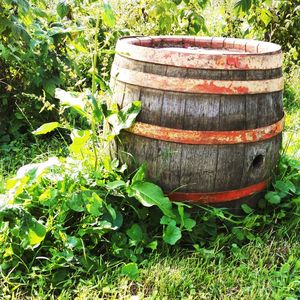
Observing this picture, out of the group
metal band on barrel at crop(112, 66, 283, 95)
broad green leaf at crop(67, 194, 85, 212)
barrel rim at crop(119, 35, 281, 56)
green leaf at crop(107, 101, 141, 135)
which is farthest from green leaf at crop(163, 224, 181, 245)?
barrel rim at crop(119, 35, 281, 56)

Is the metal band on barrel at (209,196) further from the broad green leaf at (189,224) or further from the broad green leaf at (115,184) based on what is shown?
the broad green leaf at (115,184)

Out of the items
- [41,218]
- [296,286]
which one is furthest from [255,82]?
[41,218]

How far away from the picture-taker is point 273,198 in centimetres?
261

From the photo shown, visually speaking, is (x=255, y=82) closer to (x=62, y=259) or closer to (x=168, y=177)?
(x=168, y=177)

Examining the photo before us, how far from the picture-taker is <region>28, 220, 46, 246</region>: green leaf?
2.11 meters

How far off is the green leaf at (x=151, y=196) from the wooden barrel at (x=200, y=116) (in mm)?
128

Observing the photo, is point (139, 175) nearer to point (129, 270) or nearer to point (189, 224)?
Answer: point (189, 224)

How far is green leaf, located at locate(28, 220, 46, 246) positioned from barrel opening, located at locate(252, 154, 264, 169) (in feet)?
3.75

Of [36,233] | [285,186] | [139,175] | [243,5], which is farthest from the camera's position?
[243,5]

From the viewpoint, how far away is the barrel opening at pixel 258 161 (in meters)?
2.54

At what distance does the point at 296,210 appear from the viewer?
2.64 meters

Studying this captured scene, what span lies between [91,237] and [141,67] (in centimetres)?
86

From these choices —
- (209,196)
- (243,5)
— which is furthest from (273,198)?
(243,5)

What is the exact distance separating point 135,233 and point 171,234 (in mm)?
175
